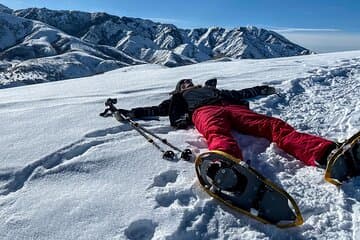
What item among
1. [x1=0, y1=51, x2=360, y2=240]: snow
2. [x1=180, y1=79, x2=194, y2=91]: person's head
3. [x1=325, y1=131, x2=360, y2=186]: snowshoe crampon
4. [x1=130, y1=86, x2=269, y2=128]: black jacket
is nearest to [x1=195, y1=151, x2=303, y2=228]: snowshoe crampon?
[x1=0, y1=51, x2=360, y2=240]: snow

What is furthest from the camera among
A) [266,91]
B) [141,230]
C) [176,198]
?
[266,91]

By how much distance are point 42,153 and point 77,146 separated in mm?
451

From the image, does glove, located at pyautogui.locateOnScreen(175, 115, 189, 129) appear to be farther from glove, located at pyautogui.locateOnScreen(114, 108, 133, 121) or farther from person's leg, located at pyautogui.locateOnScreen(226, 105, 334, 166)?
glove, located at pyautogui.locateOnScreen(114, 108, 133, 121)

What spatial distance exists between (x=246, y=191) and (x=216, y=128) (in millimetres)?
1245

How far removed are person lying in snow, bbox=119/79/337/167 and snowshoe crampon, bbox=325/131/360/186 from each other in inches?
7.4

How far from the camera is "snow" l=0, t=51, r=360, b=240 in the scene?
3.39m

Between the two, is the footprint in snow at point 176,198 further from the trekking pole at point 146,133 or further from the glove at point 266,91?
the glove at point 266,91

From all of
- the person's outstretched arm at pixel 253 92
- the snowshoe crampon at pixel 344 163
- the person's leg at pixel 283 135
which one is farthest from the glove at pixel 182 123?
the snowshoe crampon at pixel 344 163

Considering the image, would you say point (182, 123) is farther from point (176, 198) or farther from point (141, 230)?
point (141, 230)

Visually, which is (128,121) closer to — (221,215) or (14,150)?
(14,150)

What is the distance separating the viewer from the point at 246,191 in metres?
3.61

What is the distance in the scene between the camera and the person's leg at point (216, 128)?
13.6 ft

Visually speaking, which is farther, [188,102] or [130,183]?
[188,102]

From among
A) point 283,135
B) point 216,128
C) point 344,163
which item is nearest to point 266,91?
point 283,135
